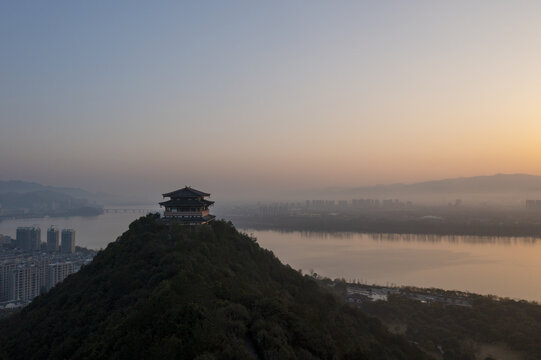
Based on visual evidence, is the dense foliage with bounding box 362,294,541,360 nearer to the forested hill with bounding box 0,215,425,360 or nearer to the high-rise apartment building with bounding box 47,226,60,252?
the forested hill with bounding box 0,215,425,360

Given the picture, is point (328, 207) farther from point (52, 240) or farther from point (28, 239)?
point (28, 239)

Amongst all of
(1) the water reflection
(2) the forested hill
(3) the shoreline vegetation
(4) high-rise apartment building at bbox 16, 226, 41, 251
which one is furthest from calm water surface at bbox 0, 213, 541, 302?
(2) the forested hill

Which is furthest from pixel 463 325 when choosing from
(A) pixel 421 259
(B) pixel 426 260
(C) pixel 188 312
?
(A) pixel 421 259

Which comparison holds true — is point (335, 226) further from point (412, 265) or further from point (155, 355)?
point (155, 355)

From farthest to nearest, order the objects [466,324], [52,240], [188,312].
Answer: [52,240] → [466,324] → [188,312]

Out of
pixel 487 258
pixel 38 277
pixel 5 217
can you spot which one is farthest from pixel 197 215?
pixel 5 217

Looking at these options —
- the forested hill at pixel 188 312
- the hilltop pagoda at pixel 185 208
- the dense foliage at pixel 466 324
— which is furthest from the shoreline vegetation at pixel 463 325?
the hilltop pagoda at pixel 185 208
